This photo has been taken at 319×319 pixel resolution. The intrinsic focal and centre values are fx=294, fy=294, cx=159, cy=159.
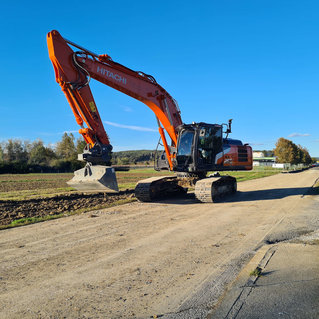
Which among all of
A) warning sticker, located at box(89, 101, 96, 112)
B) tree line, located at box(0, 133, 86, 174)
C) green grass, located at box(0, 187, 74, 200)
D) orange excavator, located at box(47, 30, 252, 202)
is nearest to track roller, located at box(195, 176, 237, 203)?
orange excavator, located at box(47, 30, 252, 202)

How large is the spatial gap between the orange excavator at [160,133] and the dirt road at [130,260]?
92.5 inches

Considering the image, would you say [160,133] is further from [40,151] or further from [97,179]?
[40,151]

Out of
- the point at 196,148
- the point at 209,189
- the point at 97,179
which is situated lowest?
the point at 209,189

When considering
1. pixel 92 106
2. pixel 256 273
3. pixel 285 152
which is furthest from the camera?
pixel 285 152

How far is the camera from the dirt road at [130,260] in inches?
136

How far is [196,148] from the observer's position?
12570 mm

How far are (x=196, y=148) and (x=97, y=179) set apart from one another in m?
4.53

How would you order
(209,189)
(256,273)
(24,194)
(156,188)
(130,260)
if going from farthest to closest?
(24,194), (156,188), (209,189), (130,260), (256,273)

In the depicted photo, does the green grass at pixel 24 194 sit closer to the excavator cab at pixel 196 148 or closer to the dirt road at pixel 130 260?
the dirt road at pixel 130 260

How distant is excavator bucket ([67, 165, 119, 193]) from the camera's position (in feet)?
33.9

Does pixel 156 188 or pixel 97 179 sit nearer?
pixel 97 179

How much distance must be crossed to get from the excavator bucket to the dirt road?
4.39 feet

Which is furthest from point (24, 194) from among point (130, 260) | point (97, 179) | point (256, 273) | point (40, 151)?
point (40, 151)

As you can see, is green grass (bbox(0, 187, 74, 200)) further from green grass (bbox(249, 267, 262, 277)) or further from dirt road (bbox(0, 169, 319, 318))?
green grass (bbox(249, 267, 262, 277))
